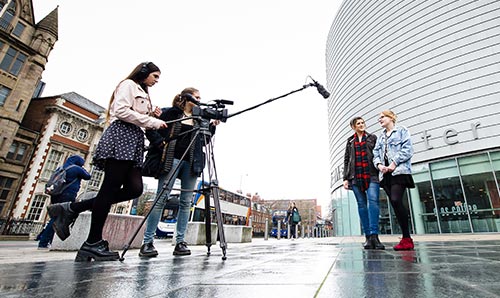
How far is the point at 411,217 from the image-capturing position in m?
17.0

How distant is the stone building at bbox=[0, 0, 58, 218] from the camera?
19.1 metres

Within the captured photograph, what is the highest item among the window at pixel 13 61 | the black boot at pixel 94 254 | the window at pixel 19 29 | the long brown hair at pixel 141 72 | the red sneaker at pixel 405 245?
the window at pixel 19 29

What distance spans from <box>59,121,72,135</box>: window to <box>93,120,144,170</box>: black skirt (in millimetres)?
26244

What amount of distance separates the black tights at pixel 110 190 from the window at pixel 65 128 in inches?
1034

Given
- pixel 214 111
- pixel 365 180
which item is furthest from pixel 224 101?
pixel 365 180

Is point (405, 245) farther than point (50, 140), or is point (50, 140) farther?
point (50, 140)

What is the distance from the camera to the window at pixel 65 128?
23266 millimetres

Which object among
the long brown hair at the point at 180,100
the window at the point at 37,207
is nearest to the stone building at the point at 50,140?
the window at the point at 37,207

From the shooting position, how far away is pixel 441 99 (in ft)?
55.4

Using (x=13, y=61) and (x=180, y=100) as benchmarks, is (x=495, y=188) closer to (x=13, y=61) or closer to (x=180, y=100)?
(x=180, y=100)

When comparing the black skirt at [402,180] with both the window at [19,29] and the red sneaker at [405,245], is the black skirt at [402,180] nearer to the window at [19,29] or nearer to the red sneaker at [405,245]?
the red sneaker at [405,245]

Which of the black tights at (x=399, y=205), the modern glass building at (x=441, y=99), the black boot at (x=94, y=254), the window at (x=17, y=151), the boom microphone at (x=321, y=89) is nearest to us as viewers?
the black boot at (x=94, y=254)

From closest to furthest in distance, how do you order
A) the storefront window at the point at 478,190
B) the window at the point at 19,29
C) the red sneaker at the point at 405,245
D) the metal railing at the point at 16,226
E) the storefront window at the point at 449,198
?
the red sneaker at the point at 405,245 < the storefront window at the point at 478,190 < the storefront window at the point at 449,198 < the metal railing at the point at 16,226 < the window at the point at 19,29

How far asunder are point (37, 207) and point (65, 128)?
738cm
